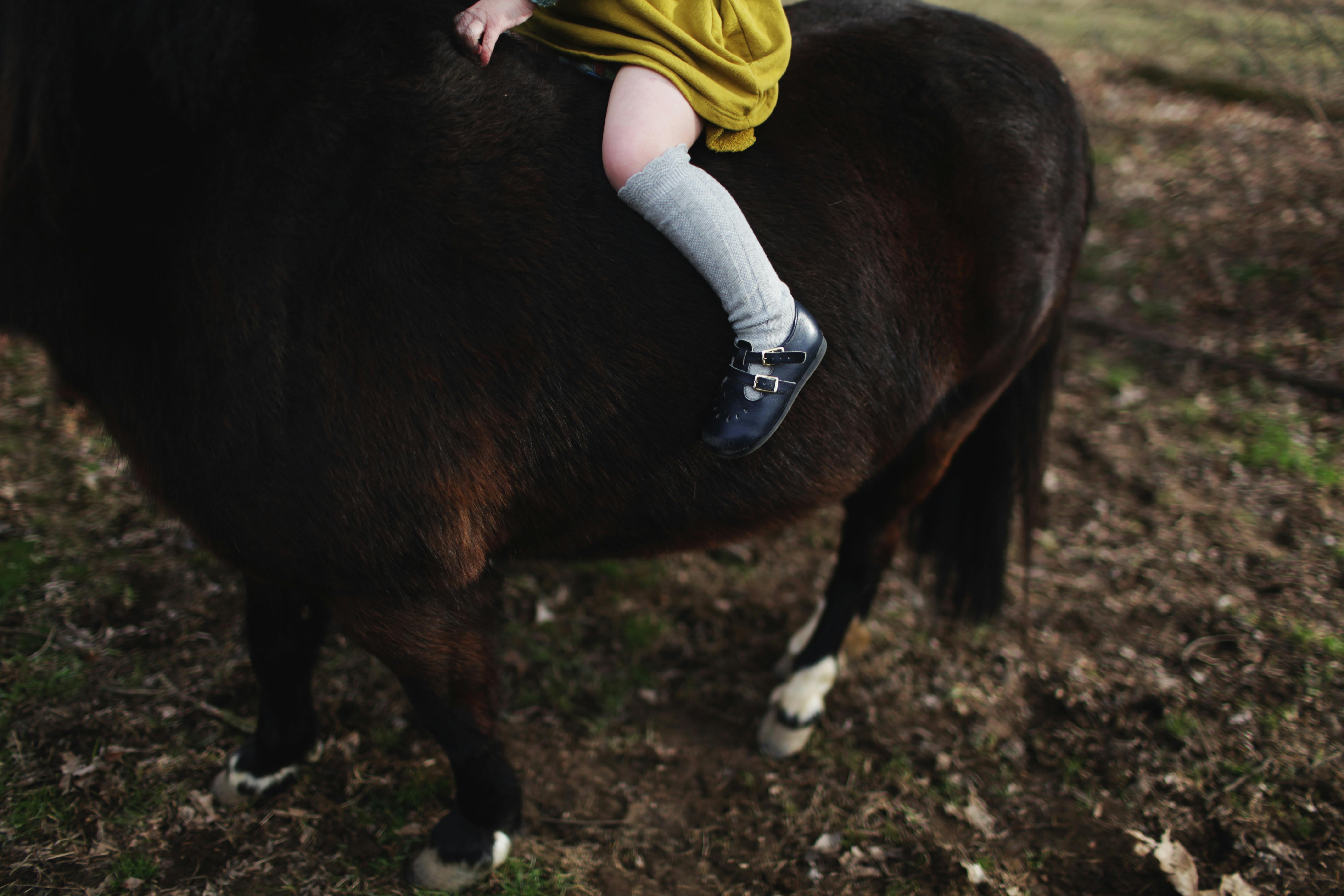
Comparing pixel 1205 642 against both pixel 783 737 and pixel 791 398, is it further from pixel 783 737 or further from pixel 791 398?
pixel 791 398

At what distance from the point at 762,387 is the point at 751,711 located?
60.9 inches

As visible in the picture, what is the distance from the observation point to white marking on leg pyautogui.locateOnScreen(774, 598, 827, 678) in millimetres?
2867

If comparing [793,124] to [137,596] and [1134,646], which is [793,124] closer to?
[1134,646]

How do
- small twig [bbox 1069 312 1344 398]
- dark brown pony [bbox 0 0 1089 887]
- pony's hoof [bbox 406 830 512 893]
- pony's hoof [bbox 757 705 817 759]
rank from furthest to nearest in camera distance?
small twig [bbox 1069 312 1344 398]
pony's hoof [bbox 757 705 817 759]
pony's hoof [bbox 406 830 512 893]
dark brown pony [bbox 0 0 1089 887]

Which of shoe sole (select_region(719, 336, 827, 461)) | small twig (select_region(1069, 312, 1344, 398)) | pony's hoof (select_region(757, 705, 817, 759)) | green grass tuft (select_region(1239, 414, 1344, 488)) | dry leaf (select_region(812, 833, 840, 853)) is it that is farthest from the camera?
→ small twig (select_region(1069, 312, 1344, 398))

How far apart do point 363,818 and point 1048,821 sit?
81.2 inches

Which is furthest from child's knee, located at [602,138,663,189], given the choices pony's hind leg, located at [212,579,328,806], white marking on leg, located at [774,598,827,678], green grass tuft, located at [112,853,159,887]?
green grass tuft, located at [112,853,159,887]

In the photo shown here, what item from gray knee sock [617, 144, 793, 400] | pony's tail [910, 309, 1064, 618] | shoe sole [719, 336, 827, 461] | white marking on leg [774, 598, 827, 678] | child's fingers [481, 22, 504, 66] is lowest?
white marking on leg [774, 598, 827, 678]

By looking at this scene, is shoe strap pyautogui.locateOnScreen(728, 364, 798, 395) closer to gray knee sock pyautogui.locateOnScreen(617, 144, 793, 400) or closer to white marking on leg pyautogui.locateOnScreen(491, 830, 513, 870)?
gray knee sock pyautogui.locateOnScreen(617, 144, 793, 400)

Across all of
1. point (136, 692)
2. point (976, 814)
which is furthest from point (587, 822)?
point (136, 692)

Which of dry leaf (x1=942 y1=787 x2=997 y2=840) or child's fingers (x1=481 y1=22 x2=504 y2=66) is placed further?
dry leaf (x1=942 y1=787 x2=997 y2=840)

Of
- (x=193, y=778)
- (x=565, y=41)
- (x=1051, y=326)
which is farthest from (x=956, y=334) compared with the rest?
(x=193, y=778)

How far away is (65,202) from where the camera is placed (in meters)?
1.47

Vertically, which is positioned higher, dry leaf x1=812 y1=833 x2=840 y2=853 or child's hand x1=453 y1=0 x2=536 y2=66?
child's hand x1=453 y1=0 x2=536 y2=66
